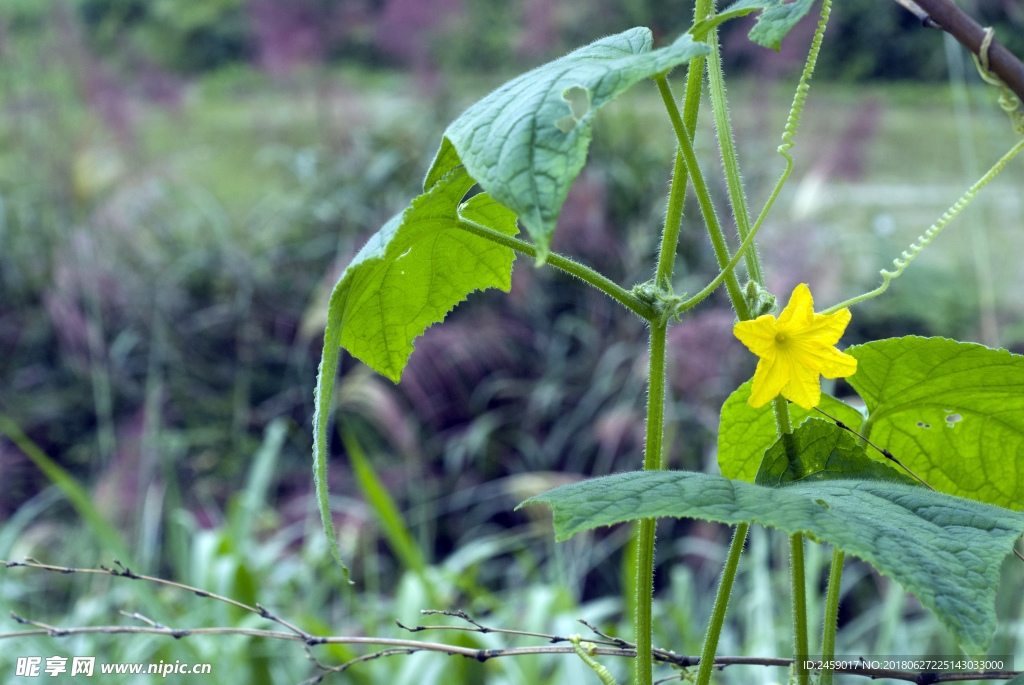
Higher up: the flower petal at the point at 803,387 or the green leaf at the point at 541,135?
the green leaf at the point at 541,135

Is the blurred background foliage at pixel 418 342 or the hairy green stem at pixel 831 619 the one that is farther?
the blurred background foliage at pixel 418 342

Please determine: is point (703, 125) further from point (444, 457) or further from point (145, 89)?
point (145, 89)

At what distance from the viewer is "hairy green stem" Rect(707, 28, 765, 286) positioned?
0.22 metres

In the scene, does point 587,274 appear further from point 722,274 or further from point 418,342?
point 418,342

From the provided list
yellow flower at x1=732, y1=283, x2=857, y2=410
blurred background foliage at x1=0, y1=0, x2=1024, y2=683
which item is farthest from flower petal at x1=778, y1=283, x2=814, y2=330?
blurred background foliage at x1=0, y1=0, x2=1024, y2=683

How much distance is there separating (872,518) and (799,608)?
0.04 metres

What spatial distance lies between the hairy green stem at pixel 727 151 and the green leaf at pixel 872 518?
0.07 m

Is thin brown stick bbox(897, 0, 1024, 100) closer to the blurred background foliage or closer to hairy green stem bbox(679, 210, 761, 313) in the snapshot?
hairy green stem bbox(679, 210, 761, 313)

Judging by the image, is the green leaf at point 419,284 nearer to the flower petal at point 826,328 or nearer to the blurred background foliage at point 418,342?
the flower petal at point 826,328

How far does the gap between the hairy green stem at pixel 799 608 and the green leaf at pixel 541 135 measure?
11 centimetres

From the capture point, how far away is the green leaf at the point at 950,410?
0.74ft

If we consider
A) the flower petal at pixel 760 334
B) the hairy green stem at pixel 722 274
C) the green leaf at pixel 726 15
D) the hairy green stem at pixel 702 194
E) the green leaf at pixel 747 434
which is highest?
the green leaf at pixel 726 15

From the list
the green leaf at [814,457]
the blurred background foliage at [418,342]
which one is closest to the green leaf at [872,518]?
the green leaf at [814,457]

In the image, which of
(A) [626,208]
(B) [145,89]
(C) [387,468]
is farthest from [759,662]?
(B) [145,89]
